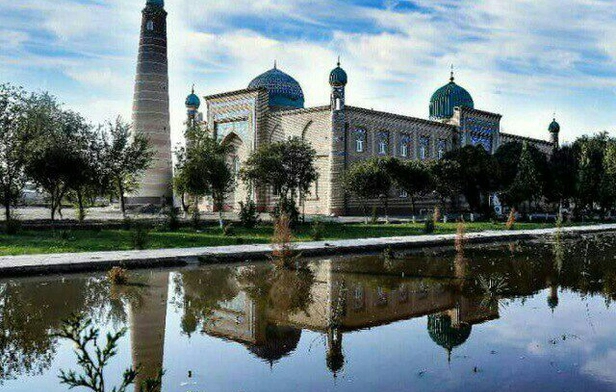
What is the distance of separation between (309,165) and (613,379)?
23928 mm

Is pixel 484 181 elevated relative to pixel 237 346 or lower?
elevated

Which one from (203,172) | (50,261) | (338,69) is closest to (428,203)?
(338,69)

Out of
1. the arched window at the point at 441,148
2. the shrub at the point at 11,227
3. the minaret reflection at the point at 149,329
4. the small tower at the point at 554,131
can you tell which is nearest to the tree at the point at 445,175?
the arched window at the point at 441,148

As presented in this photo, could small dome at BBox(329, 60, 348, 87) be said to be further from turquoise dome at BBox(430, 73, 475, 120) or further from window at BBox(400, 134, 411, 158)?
turquoise dome at BBox(430, 73, 475, 120)

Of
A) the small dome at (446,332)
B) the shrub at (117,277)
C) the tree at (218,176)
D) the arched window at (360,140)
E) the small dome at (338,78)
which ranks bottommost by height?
the small dome at (446,332)

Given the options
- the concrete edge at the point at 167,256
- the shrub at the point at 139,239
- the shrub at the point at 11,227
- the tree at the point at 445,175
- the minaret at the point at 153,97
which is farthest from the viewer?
the minaret at the point at 153,97

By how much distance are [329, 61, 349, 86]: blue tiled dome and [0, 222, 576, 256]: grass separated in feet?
52.1

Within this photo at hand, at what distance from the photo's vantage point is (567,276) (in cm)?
1433

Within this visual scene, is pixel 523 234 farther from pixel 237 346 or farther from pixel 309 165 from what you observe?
pixel 237 346

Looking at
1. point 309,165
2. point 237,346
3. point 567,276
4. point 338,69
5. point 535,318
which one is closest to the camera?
point 237,346

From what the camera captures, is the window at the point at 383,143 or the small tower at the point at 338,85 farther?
the window at the point at 383,143

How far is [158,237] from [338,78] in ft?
78.8

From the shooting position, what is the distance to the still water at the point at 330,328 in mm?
6434

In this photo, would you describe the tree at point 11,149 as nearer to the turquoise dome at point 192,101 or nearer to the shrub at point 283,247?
the shrub at point 283,247
